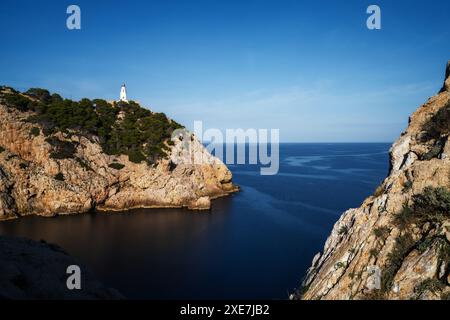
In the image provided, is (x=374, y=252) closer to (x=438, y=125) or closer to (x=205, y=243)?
(x=438, y=125)

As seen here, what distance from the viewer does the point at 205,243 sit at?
107 ft

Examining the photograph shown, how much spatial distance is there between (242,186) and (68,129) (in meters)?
34.7

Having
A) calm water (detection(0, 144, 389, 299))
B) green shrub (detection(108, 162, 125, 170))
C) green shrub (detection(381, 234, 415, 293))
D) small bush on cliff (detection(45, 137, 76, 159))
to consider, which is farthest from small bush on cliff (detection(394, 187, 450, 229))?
small bush on cliff (detection(45, 137, 76, 159))

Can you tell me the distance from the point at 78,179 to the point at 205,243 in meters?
22.7

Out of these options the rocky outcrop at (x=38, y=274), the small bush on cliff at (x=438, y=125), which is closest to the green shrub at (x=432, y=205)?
the small bush on cliff at (x=438, y=125)

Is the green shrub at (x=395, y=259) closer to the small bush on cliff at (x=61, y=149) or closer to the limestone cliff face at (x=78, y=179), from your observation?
the limestone cliff face at (x=78, y=179)

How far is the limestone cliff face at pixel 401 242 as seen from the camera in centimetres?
869

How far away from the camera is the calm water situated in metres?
23.1

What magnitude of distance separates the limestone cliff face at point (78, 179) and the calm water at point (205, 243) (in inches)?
103

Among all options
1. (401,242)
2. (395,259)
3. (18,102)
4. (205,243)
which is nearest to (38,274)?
(395,259)
